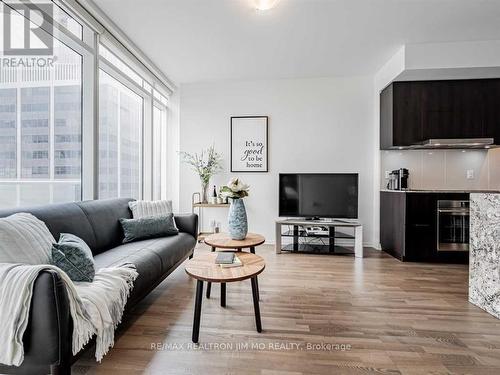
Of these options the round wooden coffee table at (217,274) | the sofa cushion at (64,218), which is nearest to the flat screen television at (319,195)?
the round wooden coffee table at (217,274)

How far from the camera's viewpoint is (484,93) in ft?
11.7

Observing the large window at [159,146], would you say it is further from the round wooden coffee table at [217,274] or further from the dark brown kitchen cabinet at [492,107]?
the dark brown kitchen cabinet at [492,107]

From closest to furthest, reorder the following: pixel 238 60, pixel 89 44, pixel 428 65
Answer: pixel 89 44, pixel 428 65, pixel 238 60

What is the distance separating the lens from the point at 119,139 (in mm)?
3664

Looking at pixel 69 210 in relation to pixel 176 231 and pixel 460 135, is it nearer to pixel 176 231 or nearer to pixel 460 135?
pixel 176 231

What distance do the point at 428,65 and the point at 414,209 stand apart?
5.94ft

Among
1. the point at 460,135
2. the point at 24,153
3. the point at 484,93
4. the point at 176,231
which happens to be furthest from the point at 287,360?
the point at 484,93

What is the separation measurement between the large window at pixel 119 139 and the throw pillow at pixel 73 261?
5.38 ft

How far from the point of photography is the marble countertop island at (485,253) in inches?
82.8

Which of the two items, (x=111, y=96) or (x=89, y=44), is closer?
(x=89, y=44)

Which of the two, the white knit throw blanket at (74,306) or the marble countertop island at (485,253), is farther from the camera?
the marble countertop island at (485,253)

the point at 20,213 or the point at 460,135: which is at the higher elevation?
the point at 460,135

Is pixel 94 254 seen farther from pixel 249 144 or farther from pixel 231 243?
pixel 249 144

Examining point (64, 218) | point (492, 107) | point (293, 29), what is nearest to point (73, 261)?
point (64, 218)
